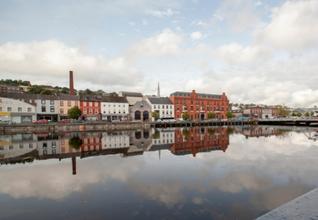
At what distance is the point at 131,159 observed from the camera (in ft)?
65.4

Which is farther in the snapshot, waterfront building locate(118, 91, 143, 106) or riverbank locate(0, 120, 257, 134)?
waterfront building locate(118, 91, 143, 106)

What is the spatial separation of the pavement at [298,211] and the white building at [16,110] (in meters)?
62.5

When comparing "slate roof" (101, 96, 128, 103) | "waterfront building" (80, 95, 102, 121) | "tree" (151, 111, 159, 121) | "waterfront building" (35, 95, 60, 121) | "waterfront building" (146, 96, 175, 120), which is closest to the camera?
"waterfront building" (35, 95, 60, 121)

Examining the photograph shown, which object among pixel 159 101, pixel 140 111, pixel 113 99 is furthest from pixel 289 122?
pixel 113 99

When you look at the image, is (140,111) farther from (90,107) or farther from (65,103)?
(65,103)

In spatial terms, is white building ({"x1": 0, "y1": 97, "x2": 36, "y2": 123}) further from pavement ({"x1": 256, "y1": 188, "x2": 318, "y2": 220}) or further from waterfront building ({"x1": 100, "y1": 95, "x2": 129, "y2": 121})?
pavement ({"x1": 256, "y1": 188, "x2": 318, "y2": 220})

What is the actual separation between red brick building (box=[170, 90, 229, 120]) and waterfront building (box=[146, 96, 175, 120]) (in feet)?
6.24

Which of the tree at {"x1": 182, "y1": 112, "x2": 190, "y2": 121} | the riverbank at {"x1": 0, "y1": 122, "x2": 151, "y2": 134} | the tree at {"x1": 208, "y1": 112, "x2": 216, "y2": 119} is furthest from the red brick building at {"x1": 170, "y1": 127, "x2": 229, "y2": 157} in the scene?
the tree at {"x1": 208, "y1": 112, "x2": 216, "y2": 119}

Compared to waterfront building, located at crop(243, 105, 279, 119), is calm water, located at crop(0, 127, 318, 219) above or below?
below

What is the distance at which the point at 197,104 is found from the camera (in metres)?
92.2

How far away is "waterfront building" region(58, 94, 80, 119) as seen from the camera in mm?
67125

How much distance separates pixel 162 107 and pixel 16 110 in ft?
150

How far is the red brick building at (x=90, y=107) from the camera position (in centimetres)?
7019

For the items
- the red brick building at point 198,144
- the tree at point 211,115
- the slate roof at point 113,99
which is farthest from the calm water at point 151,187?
the tree at point 211,115
